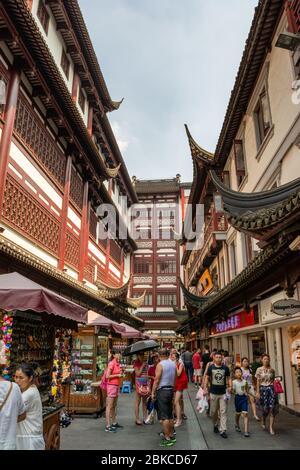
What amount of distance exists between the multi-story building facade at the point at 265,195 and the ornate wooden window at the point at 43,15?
7.77m

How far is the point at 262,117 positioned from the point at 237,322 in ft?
26.7

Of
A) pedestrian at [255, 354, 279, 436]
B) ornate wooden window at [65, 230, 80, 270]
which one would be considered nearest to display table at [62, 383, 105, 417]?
pedestrian at [255, 354, 279, 436]

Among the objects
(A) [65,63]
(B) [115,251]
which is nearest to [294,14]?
(A) [65,63]

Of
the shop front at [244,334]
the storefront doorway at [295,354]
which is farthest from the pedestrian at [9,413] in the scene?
the shop front at [244,334]

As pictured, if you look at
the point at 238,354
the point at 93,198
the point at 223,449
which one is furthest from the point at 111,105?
the point at 223,449

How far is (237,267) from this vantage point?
16.6 m

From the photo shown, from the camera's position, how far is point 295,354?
11.3 m

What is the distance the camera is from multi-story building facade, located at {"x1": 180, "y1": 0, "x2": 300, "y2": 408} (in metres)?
7.11

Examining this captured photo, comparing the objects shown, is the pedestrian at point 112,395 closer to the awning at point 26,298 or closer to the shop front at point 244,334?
the awning at point 26,298

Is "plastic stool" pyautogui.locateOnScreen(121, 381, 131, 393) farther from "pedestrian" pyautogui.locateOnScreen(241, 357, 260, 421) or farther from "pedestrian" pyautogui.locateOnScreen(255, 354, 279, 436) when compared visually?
"pedestrian" pyautogui.locateOnScreen(255, 354, 279, 436)

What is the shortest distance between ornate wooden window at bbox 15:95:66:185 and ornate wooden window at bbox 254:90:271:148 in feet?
25.1
